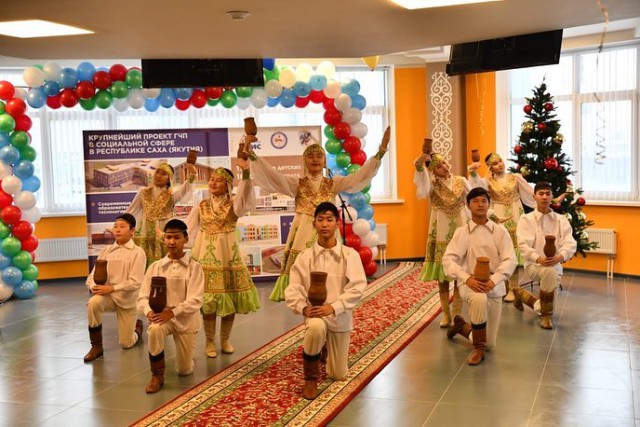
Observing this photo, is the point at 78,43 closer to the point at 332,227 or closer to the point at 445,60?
the point at 332,227

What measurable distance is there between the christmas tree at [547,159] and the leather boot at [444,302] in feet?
8.71

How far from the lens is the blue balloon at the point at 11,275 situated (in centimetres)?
902

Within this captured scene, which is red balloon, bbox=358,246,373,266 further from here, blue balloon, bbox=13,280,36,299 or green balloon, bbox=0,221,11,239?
green balloon, bbox=0,221,11,239

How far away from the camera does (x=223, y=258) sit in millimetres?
6016

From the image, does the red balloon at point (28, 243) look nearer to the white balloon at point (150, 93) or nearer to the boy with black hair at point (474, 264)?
the white balloon at point (150, 93)

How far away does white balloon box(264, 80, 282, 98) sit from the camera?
9195 millimetres

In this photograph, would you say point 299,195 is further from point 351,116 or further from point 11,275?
point 11,275

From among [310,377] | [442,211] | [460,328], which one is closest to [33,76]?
[442,211]

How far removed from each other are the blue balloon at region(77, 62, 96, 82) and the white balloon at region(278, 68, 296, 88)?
241 centimetres

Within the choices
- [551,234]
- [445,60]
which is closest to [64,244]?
[445,60]

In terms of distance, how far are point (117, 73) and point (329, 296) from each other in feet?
17.1

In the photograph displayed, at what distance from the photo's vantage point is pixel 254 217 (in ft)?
31.6

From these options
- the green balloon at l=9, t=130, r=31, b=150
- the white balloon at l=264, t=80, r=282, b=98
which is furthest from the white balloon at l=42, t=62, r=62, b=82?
the white balloon at l=264, t=80, r=282, b=98

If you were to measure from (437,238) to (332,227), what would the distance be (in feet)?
6.84
